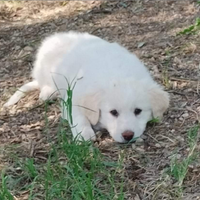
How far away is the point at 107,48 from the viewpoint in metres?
4.27

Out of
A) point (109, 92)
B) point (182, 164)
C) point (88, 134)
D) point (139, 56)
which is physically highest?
point (109, 92)

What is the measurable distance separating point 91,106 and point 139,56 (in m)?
1.42

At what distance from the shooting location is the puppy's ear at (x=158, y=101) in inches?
147

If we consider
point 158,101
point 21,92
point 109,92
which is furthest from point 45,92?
point 158,101

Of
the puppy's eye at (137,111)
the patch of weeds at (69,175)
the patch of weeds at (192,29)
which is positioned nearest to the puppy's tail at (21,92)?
the patch of weeds at (69,175)

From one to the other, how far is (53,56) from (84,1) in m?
2.12

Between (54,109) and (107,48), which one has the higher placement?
(107,48)

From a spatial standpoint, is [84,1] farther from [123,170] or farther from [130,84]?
[123,170]

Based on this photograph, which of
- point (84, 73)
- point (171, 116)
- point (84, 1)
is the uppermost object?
point (84, 73)

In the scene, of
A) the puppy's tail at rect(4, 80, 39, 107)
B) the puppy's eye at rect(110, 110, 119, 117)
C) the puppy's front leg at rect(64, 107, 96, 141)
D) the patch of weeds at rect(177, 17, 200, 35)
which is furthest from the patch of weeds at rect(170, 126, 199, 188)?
the patch of weeds at rect(177, 17, 200, 35)

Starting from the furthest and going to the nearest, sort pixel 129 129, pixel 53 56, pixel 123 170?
1. pixel 53 56
2. pixel 129 129
3. pixel 123 170

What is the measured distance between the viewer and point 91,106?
3686mm

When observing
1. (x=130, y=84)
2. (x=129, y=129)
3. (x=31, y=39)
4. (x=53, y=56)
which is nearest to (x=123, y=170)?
(x=129, y=129)

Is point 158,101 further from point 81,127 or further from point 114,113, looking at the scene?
point 81,127
